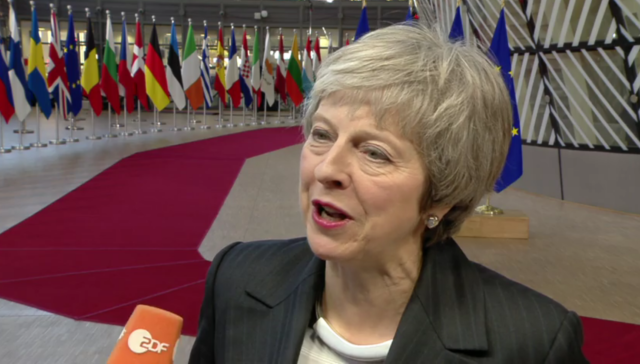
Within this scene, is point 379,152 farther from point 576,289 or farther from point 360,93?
point 576,289

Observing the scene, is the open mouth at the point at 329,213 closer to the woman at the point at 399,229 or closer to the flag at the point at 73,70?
the woman at the point at 399,229

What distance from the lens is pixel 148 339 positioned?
1148 mm

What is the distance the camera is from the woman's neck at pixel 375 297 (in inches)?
58.4

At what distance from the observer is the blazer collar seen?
4.45 feet

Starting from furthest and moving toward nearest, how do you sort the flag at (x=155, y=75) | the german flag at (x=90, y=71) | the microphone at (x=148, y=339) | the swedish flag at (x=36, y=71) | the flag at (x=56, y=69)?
the flag at (x=155, y=75), the german flag at (x=90, y=71), the flag at (x=56, y=69), the swedish flag at (x=36, y=71), the microphone at (x=148, y=339)

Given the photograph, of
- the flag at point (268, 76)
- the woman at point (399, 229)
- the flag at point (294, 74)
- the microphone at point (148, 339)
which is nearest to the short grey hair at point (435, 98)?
the woman at point (399, 229)

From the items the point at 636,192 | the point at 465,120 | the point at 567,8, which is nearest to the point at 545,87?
the point at 567,8

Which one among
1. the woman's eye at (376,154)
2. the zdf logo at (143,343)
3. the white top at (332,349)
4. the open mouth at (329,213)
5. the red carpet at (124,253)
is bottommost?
the red carpet at (124,253)

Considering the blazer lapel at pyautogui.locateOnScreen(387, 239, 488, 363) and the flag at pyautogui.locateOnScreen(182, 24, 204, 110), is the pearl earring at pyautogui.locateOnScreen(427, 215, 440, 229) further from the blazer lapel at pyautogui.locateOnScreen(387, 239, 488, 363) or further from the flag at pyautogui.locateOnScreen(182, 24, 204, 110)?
the flag at pyautogui.locateOnScreen(182, 24, 204, 110)

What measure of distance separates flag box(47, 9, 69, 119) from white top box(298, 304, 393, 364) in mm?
12677

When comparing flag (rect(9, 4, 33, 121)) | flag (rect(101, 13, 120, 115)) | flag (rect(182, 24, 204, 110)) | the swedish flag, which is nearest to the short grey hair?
flag (rect(9, 4, 33, 121))

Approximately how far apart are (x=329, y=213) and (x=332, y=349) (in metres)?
0.32

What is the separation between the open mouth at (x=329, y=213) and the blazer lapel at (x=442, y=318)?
0.24m

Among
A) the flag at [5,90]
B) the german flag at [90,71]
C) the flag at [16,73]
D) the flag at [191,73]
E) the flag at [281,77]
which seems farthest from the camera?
the flag at [281,77]
